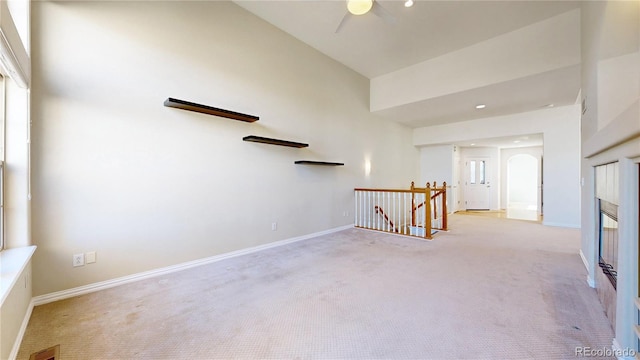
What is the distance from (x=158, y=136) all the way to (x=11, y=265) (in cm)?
162

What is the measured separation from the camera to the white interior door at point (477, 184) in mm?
9211

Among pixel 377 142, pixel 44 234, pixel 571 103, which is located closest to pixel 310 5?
pixel 377 142

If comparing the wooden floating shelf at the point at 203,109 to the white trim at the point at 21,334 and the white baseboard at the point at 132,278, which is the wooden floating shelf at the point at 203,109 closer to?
the white baseboard at the point at 132,278

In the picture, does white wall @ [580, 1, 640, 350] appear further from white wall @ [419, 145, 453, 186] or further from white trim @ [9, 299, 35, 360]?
white wall @ [419, 145, 453, 186]

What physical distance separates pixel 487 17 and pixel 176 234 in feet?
18.0

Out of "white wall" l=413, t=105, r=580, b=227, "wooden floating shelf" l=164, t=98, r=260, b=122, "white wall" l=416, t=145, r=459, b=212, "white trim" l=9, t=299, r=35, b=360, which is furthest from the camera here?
"white wall" l=416, t=145, r=459, b=212

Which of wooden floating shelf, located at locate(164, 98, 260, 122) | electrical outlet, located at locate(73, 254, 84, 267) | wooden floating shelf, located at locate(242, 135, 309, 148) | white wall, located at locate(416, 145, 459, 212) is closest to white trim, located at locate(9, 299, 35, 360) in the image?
electrical outlet, located at locate(73, 254, 84, 267)

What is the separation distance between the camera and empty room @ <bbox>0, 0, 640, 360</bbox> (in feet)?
5.61

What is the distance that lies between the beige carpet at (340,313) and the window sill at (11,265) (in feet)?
1.72

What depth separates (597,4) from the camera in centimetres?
242

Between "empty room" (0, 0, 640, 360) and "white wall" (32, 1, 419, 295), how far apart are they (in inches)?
0.8

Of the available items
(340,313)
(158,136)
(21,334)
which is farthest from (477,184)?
(21,334)

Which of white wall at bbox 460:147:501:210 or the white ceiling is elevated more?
the white ceiling

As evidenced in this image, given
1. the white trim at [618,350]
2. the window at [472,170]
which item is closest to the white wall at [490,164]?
the window at [472,170]
